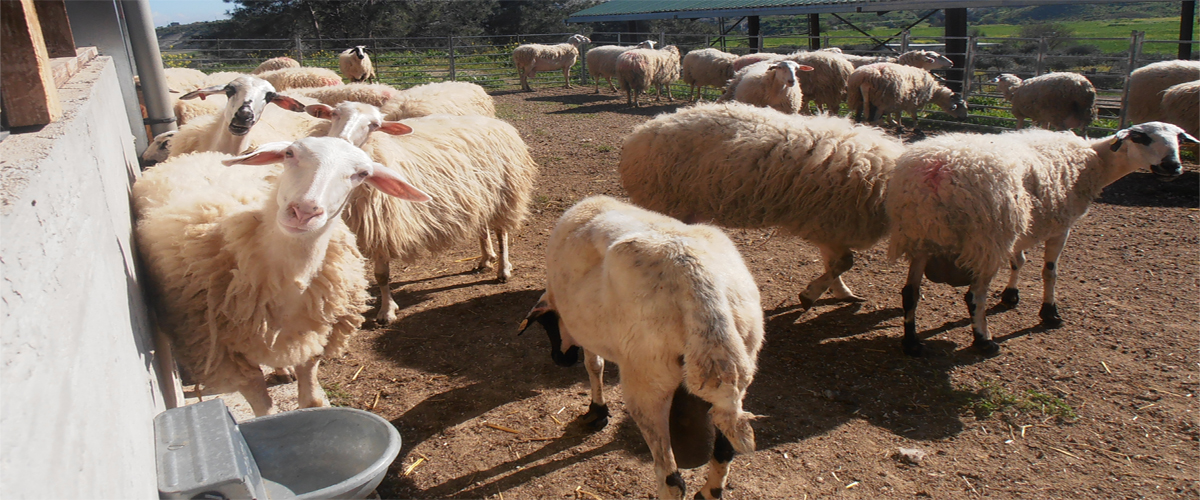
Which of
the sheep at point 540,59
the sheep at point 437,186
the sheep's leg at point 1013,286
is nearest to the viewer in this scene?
the sheep at point 437,186

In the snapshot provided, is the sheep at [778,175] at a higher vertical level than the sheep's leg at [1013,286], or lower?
higher

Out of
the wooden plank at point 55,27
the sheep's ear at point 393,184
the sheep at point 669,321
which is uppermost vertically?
the wooden plank at point 55,27

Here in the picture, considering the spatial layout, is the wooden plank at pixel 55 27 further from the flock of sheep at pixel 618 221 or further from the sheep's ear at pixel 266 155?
the sheep's ear at pixel 266 155

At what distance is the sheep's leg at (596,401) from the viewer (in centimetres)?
364

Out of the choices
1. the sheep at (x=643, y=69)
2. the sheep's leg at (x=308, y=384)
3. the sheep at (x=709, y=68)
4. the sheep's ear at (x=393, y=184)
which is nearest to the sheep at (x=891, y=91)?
the sheep at (x=709, y=68)

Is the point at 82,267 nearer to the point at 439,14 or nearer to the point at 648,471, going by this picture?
the point at 648,471

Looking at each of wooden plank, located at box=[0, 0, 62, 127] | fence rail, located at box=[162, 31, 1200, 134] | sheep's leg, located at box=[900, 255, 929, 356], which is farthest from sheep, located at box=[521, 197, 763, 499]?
fence rail, located at box=[162, 31, 1200, 134]

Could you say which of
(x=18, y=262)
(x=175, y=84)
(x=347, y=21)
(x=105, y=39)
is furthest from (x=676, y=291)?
(x=347, y=21)

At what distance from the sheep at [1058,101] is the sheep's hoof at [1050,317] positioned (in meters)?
7.53

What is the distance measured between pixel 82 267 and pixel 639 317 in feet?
5.63

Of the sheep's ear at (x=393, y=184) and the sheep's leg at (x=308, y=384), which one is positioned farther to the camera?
the sheep's leg at (x=308, y=384)

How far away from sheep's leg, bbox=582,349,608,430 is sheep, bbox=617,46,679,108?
14450 mm

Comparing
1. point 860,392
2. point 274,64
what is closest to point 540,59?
point 274,64

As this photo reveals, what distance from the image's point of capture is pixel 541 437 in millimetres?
3682
